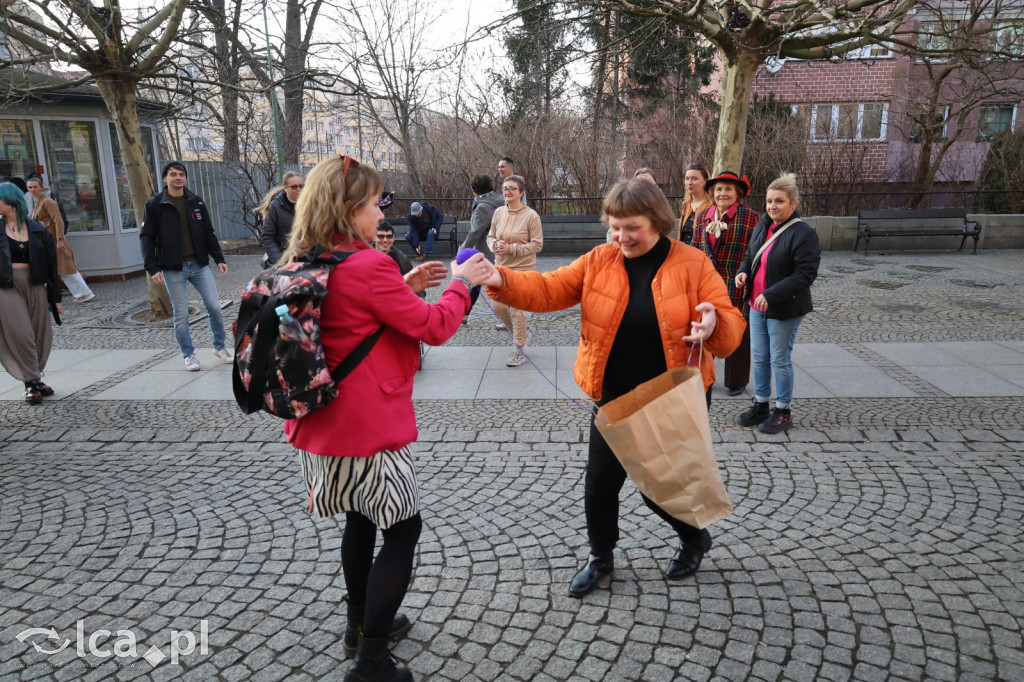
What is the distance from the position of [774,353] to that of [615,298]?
2.77m

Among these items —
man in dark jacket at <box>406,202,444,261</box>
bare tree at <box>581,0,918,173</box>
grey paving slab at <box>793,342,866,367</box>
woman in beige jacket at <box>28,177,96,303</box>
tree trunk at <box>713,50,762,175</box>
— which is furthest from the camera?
tree trunk at <box>713,50,762,175</box>

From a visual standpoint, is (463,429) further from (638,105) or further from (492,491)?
(638,105)

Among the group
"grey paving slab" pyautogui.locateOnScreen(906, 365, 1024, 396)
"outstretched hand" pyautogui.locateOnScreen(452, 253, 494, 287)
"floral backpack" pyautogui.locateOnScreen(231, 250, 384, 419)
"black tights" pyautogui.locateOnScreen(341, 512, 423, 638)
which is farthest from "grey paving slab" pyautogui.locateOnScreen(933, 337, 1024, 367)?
"floral backpack" pyautogui.locateOnScreen(231, 250, 384, 419)

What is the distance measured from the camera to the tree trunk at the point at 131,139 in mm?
9422

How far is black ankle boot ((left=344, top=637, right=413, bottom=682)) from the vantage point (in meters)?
2.52

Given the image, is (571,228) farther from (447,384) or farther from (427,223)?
(447,384)

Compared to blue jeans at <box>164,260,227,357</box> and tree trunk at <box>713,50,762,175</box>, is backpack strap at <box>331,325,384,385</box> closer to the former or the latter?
blue jeans at <box>164,260,227,357</box>

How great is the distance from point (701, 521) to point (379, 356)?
1.45 metres

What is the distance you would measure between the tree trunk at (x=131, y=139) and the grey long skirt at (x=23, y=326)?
3.32m

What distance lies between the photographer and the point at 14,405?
6.21 meters

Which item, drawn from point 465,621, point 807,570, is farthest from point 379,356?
point 807,570

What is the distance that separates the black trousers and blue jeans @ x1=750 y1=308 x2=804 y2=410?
229 cm

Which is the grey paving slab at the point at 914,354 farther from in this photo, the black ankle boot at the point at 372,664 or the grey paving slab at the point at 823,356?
the black ankle boot at the point at 372,664

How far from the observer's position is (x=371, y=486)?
2.39m
